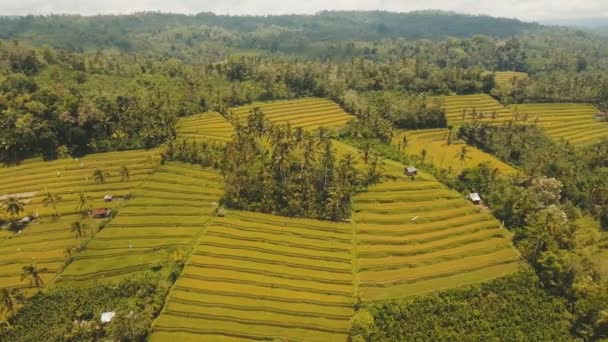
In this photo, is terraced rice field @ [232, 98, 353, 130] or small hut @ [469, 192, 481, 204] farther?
terraced rice field @ [232, 98, 353, 130]

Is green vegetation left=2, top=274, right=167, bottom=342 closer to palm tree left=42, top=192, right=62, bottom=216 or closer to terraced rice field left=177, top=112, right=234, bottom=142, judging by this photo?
palm tree left=42, top=192, right=62, bottom=216

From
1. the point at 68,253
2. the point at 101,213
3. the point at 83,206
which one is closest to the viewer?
the point at 68,253

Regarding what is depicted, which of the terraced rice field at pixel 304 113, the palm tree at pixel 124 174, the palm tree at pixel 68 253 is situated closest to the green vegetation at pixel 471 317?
the palm tree at pixel 68 253

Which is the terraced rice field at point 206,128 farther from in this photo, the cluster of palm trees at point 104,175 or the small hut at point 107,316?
the small hut at point 107,316

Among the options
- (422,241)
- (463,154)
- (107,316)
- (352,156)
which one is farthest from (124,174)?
(463,154)

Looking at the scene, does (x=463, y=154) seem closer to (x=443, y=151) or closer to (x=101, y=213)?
(x=443, y=151)

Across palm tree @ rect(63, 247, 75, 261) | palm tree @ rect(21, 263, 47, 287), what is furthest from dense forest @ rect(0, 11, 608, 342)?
palm tree @ rect(63, 247, 75, 261)
